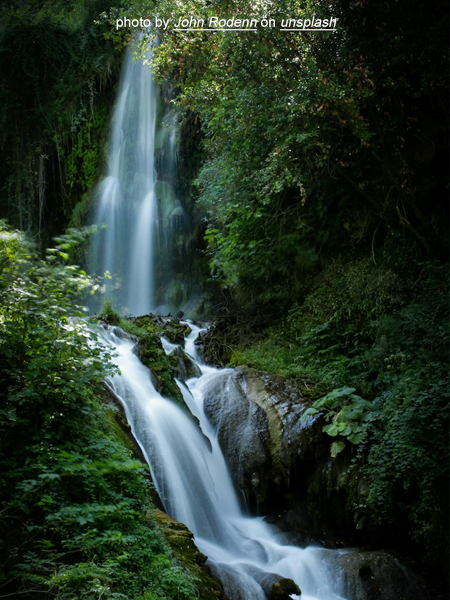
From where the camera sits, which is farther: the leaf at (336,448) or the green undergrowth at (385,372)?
the leaf at (336,448)

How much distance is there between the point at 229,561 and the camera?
15.5 feet

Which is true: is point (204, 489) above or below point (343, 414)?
below

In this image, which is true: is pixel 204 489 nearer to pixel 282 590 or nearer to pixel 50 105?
pixel 282 590

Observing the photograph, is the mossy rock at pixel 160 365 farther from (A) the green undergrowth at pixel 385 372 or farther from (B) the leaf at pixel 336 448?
(B) the leaf at pixel 336 448

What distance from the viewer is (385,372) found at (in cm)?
601

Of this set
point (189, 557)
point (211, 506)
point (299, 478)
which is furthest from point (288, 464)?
A: point (189, 557)

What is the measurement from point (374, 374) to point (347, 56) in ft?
15.0

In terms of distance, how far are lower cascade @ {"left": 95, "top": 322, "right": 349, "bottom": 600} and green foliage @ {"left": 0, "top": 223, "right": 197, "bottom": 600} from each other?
Answer: 26.2 inches

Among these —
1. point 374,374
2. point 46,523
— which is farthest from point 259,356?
point 46,523

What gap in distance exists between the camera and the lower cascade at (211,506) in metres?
4.43

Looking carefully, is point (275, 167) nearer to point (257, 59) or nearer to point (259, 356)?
point (257, 59)

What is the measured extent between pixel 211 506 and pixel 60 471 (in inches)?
112

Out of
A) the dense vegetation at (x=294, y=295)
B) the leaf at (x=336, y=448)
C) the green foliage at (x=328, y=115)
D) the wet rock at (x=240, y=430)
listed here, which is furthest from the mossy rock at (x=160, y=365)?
the green foliage at (x=328, y=115)

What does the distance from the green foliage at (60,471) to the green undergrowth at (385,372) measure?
280cm
